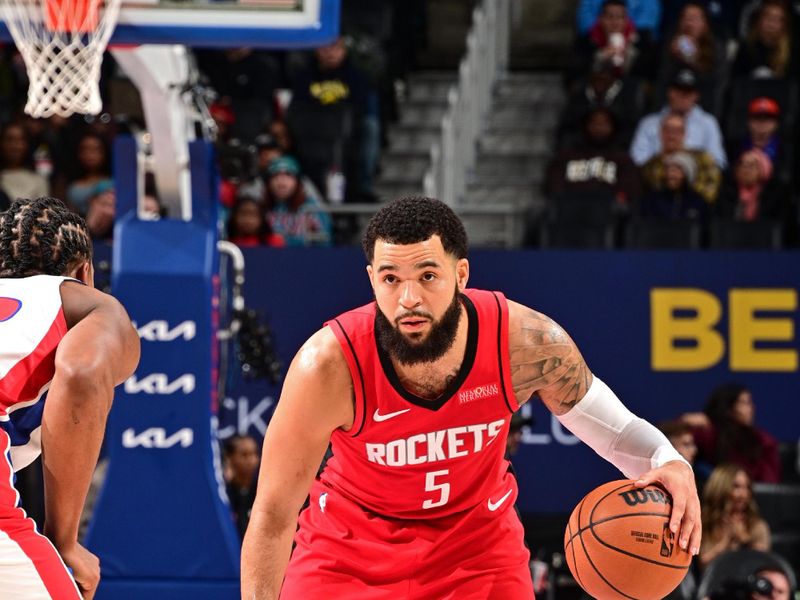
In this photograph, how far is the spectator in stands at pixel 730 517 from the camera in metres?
7.73

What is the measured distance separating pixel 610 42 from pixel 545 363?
8.14 m

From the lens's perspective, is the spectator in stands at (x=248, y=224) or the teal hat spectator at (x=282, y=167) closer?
the spectator in stands at (x=248, y=224)

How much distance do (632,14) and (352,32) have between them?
2.41 meters

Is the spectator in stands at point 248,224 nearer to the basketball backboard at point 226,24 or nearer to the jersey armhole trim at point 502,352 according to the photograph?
the basketball backboard at point 226,24

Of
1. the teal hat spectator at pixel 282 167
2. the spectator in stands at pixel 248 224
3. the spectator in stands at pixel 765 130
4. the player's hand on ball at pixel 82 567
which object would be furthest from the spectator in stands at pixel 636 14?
the player's hand on ball at pixel 82 567

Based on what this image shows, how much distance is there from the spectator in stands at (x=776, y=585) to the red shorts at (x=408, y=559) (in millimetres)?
3023

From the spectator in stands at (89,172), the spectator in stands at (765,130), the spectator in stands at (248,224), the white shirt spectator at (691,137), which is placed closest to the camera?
the spectator in stands at (248,224)

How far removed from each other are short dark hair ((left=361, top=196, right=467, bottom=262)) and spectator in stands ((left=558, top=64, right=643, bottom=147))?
23.6 ft

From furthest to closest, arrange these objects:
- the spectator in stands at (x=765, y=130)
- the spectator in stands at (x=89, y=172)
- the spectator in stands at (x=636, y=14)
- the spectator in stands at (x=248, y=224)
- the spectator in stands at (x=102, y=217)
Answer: the spectator in stands at (x=636, y=14), the spectator in stands at (x=765, y=130), the spectator in stands at (x=89, y=172), the spectator in stands at (x=248, y=224), the spectator in stands at (x=102, y=217)

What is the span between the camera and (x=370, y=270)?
152 inches

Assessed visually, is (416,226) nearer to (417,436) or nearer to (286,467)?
(417,436)

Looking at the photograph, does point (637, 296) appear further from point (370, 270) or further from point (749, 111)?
point (370, 270)

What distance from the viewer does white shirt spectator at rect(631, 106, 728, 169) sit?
422 inches

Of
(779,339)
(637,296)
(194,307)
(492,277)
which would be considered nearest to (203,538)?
(194,307)
